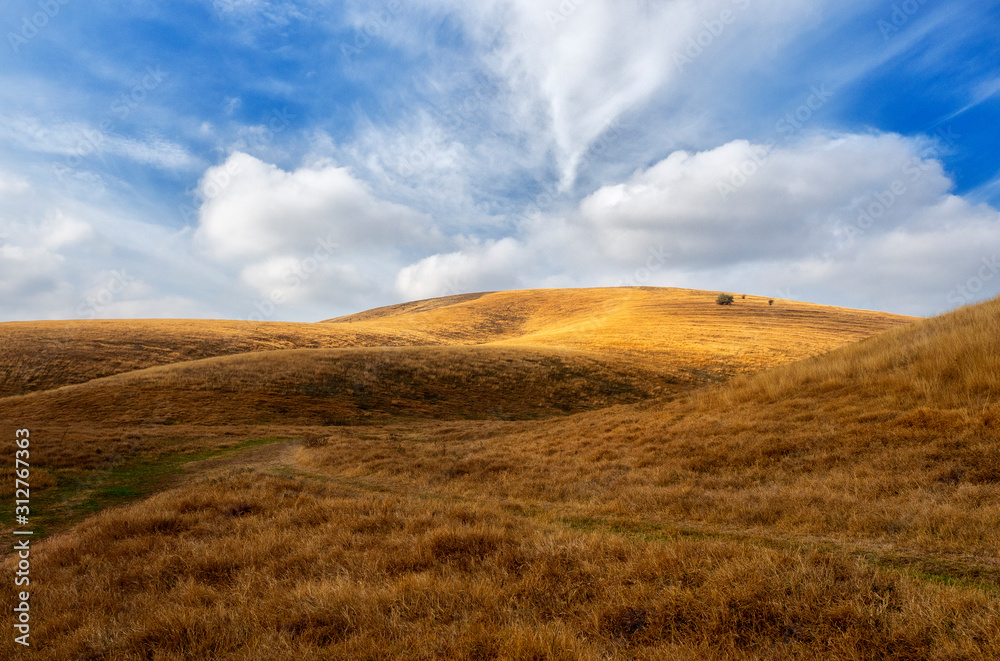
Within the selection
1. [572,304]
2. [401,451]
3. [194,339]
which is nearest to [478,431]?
[401,451]

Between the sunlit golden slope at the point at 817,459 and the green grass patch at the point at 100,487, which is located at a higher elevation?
the sunlit golden slope at the point at 817,459

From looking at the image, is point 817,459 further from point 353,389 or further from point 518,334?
point 518,334

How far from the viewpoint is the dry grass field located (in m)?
3.90

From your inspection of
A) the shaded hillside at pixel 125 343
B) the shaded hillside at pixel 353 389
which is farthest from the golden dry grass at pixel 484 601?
the shaded hillside at pixel 125 343

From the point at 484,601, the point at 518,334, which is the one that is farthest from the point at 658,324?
the point at 484,601

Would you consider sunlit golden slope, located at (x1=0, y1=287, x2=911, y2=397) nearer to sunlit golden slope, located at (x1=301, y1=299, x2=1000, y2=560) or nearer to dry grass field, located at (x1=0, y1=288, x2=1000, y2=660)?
dry grass field, located at (x1=0, y1=288, x2=1000, y2=660)

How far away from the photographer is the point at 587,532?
22.4ft

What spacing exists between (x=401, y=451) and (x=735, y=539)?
13.7m

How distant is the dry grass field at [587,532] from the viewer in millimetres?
3900

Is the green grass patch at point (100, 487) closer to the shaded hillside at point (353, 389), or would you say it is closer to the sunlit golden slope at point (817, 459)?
the sunlit golden slope at point (817, 459)

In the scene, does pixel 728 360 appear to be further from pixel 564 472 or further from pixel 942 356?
pixel 564 472

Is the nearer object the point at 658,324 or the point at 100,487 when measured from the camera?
the point at 100,487

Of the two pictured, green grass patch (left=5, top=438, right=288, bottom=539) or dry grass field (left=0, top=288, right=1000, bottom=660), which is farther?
green grass patch (left=5, top=438, right=288, bottom=539)

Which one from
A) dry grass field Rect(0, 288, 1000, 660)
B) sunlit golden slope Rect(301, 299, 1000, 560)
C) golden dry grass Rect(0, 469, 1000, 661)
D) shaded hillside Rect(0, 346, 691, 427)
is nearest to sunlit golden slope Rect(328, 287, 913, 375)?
shaded hillside Rect(0, 346, 691, 427)
